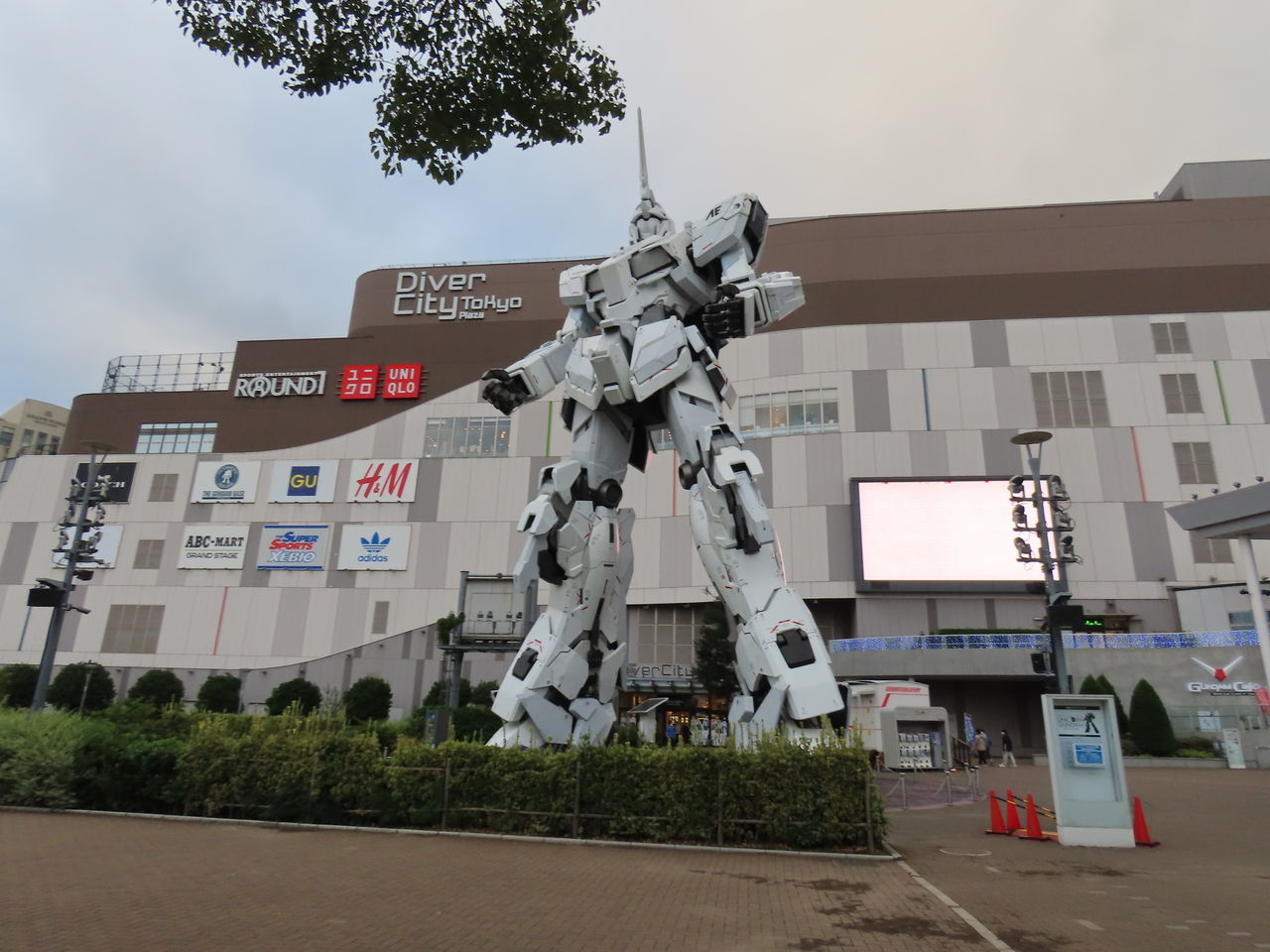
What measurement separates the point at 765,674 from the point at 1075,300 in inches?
1454

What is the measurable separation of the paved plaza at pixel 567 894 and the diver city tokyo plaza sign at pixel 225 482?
33.6 metres

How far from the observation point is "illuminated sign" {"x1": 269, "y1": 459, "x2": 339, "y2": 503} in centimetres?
3888

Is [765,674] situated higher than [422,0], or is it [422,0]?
[422,0]

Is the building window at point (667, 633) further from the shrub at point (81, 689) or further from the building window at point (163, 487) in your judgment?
the building window at point (163, 487)

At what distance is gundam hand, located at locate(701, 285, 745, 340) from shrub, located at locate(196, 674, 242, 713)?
96.9 feet

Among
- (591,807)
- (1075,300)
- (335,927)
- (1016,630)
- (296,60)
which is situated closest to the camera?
(335,927)

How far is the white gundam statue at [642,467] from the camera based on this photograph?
8.70m

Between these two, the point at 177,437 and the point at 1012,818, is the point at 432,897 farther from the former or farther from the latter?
the point at 177,437

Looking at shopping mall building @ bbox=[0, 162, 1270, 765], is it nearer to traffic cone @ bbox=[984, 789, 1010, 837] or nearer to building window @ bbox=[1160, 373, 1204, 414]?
building window @ bbox=[1160, 373, 1204, 414]

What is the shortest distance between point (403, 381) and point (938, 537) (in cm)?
2831

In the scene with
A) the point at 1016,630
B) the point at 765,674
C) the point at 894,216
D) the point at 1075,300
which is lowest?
the point at 765,674

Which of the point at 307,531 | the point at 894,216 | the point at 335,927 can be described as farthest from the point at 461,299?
the point at 335,927

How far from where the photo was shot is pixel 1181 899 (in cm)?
614

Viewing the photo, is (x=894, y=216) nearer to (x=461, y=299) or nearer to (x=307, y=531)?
(x=461, y=299)
